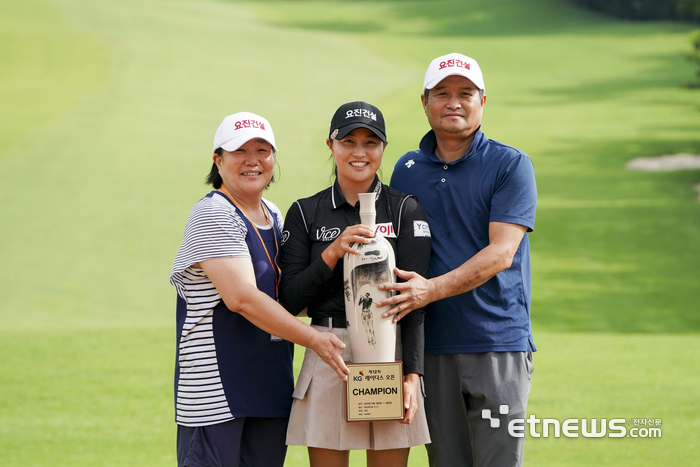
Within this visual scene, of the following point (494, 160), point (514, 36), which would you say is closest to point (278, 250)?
point (494, 160)

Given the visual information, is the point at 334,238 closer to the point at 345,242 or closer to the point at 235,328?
the point at 345,242

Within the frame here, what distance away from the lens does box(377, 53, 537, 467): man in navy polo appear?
356cm

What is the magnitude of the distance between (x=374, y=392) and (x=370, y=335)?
240 mm

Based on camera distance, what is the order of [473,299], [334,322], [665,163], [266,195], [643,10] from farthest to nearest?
[643,10] → [665,163] → [266,195] → [473,299] → [334,322]

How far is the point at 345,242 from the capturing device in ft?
10.2

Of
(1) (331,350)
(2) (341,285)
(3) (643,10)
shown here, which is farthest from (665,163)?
(3) (643,10)

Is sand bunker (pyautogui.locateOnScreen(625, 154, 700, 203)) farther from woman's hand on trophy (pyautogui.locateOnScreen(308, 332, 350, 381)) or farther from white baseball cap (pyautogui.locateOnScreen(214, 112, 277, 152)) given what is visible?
woman's hand on trophy (pyautogui.locateOnScreen(308, 332, 350, 381))

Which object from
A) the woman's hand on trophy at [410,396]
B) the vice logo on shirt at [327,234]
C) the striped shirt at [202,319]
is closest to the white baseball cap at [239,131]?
the striped shirt at [202,319]

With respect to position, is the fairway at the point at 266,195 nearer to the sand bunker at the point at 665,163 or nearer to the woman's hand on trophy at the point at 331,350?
the sand bunker at the point at 665,163

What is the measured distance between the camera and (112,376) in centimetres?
832

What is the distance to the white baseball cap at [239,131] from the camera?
11.4ft

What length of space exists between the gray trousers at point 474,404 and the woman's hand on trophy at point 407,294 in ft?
1.66

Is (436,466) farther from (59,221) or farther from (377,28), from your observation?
(377,28)

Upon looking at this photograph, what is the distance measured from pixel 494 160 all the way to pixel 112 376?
609 cm
